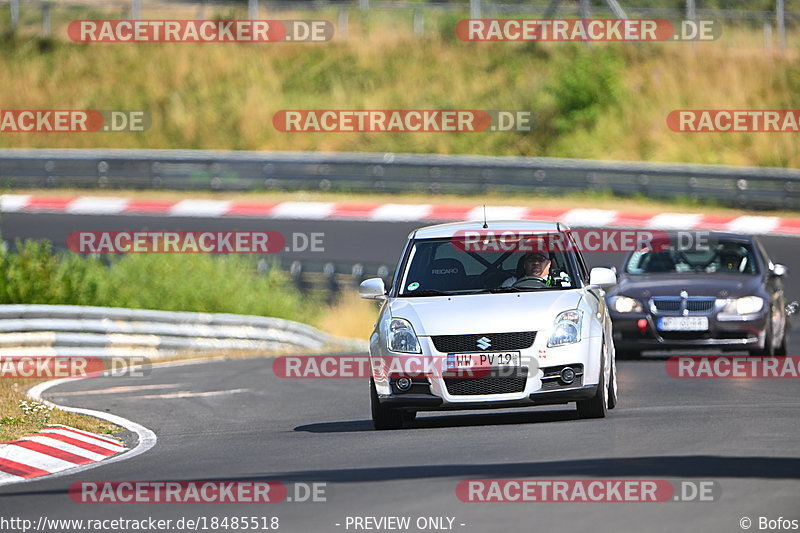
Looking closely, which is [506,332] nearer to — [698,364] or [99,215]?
[698,364]

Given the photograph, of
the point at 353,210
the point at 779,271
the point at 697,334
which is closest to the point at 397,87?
the point at 353,210

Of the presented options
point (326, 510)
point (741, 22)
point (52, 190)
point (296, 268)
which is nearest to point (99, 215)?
point (52, 190)

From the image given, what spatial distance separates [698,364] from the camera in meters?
17.8

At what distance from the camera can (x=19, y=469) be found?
35.6 ft

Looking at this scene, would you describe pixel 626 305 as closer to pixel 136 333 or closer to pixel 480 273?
pixel 480 273

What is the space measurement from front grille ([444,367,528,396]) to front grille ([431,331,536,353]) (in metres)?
0.19

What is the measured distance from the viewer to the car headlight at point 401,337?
11.7 m

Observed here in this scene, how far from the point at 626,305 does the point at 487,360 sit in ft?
21.3

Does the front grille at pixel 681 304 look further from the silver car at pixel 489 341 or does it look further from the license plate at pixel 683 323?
the silver car at pixel 489 341

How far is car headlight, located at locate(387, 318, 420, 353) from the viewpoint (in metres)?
11.7

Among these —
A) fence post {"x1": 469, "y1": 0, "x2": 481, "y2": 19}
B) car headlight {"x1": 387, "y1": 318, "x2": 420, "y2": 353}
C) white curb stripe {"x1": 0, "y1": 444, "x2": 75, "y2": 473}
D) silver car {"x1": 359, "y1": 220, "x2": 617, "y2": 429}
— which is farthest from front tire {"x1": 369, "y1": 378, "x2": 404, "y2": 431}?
fence post {"x1": 469, "y1": 0, "x2": 481, "y2": 19}

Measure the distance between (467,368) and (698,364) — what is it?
694cm

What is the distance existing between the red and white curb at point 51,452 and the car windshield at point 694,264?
817cm

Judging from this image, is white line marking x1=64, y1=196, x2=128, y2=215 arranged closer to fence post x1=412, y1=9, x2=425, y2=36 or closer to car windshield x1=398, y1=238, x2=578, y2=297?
fence post x1=412, y1=9, x2=425, y2=36
